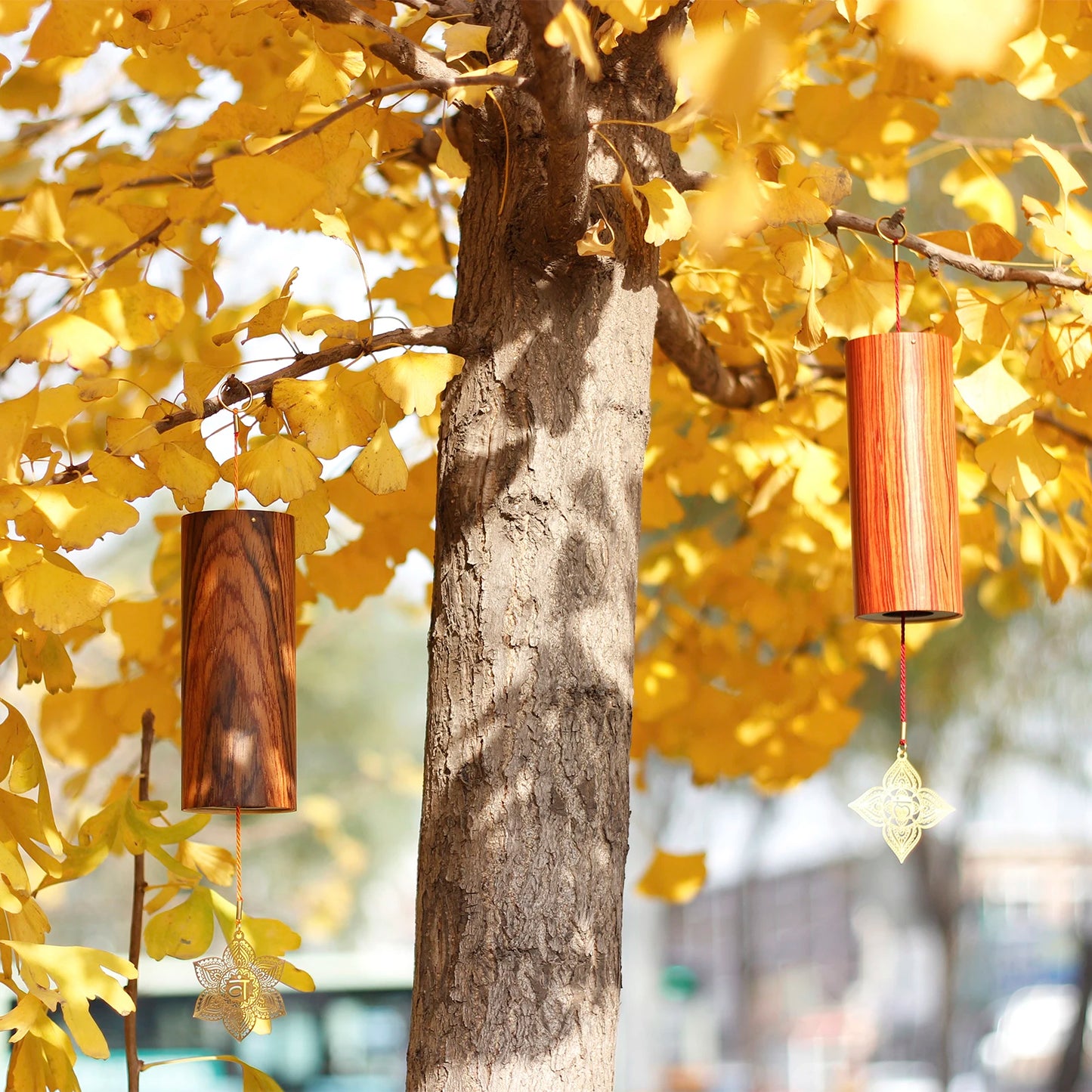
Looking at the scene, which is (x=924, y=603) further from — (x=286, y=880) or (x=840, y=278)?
(x=286, y=880)

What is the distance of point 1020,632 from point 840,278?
519 centimetres

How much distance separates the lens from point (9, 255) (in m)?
1.45

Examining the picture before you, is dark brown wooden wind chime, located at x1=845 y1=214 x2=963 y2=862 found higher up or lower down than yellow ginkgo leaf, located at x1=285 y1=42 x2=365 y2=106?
lower down

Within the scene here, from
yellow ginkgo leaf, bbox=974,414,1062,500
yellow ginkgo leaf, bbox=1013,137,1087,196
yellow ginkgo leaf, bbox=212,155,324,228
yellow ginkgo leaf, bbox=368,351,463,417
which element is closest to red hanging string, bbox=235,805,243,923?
yellow ginkgo leaf, bbox=368,351,463,417

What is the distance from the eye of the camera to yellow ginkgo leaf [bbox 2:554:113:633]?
2.65ft

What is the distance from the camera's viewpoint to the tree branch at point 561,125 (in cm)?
71

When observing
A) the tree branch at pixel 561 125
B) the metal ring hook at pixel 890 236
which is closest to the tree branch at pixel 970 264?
the metal ring hook at pixel 890 236

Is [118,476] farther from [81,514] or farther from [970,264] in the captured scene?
[970,264]

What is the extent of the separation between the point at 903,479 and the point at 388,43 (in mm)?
506

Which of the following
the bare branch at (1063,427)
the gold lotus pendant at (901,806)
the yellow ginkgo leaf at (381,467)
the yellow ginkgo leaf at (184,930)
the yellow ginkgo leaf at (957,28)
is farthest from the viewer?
the bare branch at (1063,427)

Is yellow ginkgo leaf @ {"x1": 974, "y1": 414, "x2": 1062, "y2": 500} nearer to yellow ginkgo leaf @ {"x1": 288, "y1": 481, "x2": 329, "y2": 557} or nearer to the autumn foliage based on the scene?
the autumn foliage

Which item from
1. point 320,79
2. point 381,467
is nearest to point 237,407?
point 381,467

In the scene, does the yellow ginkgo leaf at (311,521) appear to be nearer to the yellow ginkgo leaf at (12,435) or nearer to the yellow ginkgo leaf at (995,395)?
the yellow ginkgo leaf at (12,435)

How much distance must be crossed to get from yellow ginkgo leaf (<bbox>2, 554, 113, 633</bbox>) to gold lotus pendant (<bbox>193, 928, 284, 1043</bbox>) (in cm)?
34
